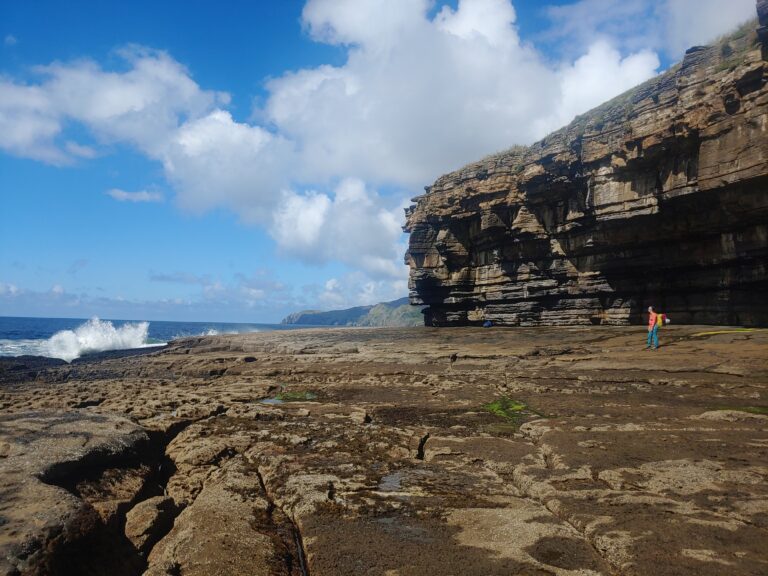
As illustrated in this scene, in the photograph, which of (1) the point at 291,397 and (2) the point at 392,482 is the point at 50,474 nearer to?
(2) the point at 392,482

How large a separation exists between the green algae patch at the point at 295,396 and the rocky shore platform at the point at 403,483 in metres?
0.92

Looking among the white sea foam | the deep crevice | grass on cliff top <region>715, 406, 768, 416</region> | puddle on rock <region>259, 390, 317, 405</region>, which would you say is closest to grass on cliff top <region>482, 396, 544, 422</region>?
grass on cliff top <region>715, 406, 768, 416</region>

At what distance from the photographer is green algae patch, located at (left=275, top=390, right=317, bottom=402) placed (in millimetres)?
12489

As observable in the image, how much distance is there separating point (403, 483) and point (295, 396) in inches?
311

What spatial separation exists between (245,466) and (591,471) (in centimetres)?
469

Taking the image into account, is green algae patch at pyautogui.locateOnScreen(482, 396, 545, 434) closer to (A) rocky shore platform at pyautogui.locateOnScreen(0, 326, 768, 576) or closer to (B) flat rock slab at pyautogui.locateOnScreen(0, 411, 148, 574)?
(A) rocky shore platform at pyautogui.locateOnScreen(0, 326, 768, 576)

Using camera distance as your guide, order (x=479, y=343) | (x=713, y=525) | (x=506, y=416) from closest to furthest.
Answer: (x=713, y=525) → (x=506, y=416) → (x=479, y=343)

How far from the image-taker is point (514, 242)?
3744cm

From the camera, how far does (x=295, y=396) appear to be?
42.4ft

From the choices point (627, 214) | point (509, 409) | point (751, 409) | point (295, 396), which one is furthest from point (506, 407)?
point (627, 214)

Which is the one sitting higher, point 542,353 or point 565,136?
point 565,136

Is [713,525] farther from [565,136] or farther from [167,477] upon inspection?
[565,136]

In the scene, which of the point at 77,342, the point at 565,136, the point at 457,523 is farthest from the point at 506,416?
the point at 77,342

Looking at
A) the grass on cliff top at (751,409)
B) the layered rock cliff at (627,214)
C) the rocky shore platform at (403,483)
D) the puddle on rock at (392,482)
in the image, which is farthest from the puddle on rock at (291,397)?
the layered rock cliff at (627,214)
